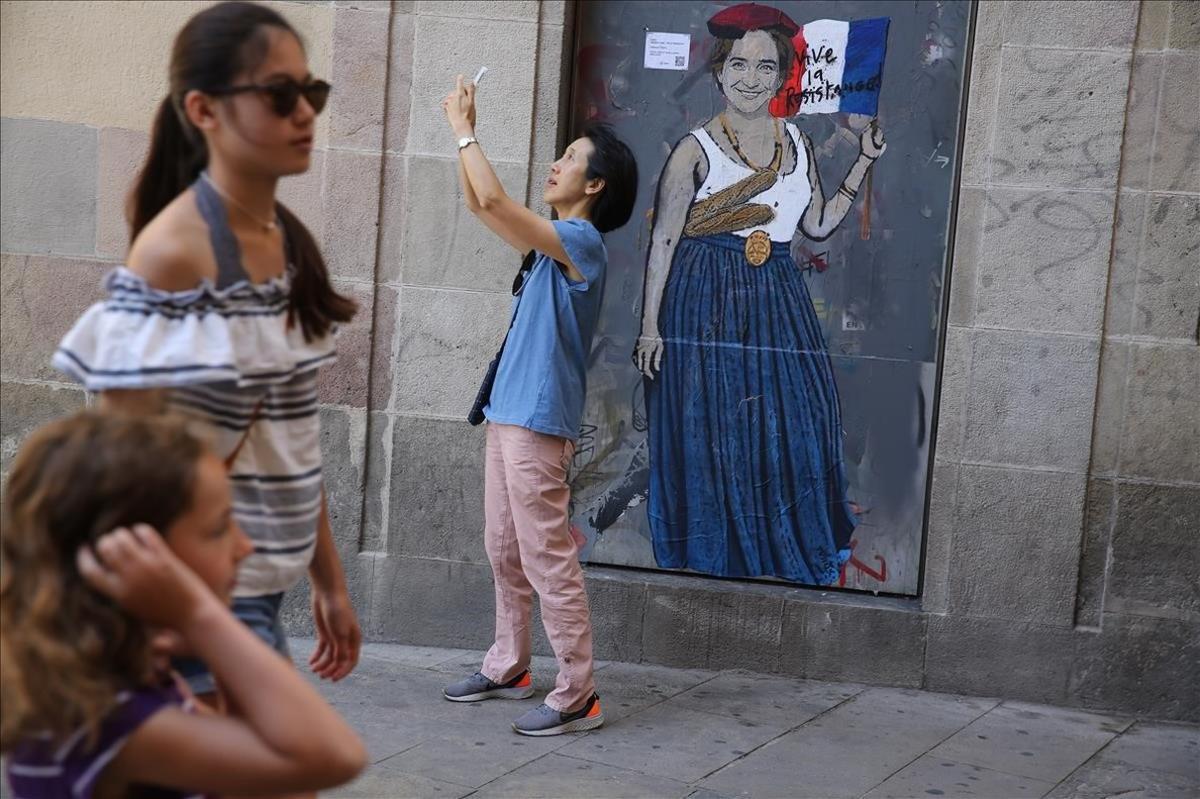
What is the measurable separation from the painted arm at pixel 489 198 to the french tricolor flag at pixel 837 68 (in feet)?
4.95

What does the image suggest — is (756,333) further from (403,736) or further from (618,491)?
(403,736)

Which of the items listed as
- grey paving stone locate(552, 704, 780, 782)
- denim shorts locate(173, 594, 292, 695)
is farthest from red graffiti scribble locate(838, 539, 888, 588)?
denim shorts locate(173, 594, 292, 695)

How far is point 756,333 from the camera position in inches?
222

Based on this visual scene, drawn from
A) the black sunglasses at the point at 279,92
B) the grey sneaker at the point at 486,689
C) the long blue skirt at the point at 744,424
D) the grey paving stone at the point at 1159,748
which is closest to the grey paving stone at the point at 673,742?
the grey sneaker at the point at 486,689

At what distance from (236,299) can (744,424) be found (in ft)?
11.6

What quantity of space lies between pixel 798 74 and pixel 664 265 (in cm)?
90

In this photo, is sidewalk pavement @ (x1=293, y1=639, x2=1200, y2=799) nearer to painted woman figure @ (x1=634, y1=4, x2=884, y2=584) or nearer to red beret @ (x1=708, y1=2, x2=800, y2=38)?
painted woman figure @ (x1=634, y1=4, x2=884, y2=584)

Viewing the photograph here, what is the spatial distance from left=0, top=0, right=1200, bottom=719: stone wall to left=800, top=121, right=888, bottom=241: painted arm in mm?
368

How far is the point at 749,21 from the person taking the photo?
5539 mm

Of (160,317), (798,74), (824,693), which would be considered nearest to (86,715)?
(160,317)

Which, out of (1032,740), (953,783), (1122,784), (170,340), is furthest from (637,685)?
(170,340)

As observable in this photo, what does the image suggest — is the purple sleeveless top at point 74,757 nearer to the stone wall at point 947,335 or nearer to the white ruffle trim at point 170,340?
the white ruffle trim at point 170,340

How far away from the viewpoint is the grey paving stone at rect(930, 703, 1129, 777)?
15.5ft

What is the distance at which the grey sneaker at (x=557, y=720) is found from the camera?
473 cm
